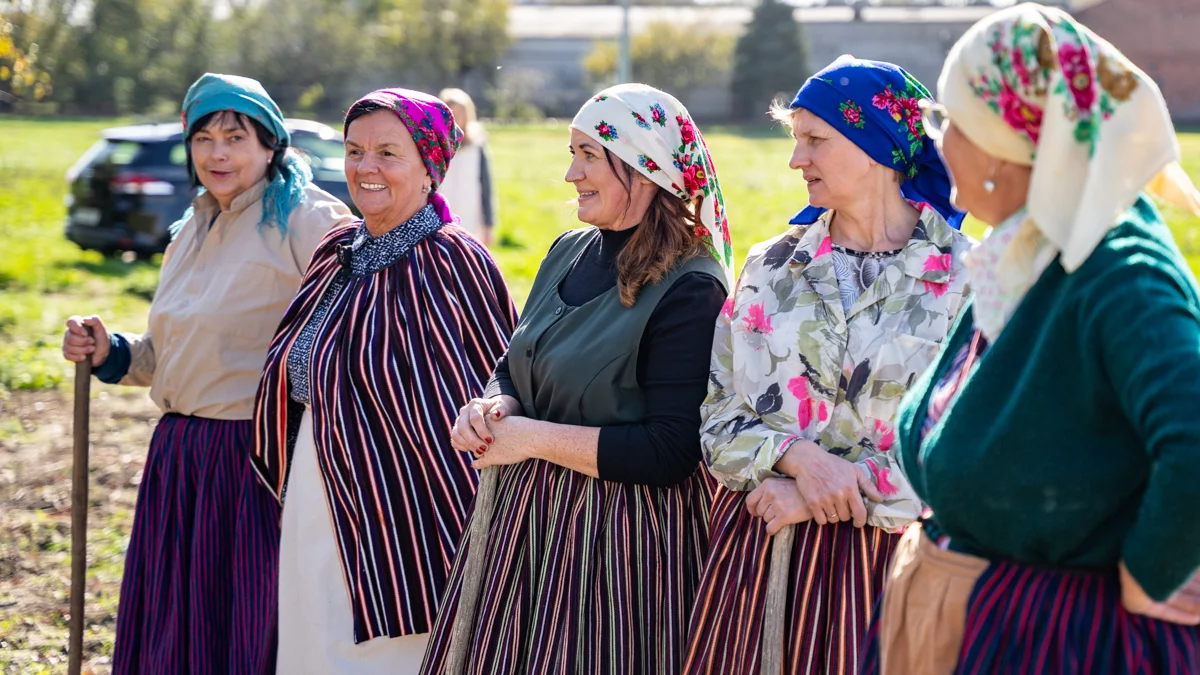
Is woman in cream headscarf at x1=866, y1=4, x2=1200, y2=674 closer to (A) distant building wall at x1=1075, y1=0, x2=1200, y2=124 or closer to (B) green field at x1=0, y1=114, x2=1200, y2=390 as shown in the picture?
(B) green field at x1=0, y1=114, x2=1200, y2=390

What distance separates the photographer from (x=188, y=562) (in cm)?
362

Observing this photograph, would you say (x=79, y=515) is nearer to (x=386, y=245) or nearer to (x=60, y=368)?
(x=386, y=245)

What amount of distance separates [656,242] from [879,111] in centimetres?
55

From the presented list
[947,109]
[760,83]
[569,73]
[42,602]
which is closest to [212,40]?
[569,73]

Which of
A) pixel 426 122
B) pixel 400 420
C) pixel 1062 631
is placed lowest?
pixel 400 420

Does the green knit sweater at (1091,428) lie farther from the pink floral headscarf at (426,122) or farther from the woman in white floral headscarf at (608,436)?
the pink floral headscarf at (426,122)

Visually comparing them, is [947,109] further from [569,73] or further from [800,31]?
[569,73]

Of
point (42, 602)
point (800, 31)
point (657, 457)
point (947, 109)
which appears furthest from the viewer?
point (800, 31)

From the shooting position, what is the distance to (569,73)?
54344 mm

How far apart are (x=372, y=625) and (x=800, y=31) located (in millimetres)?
46502

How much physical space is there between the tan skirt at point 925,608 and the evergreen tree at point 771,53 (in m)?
45.3

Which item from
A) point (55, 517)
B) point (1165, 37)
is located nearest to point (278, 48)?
Answer: point (1165, 37)

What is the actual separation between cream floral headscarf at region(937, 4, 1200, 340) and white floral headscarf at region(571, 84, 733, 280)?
106 centimetres

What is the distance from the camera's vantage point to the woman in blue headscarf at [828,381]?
2.43 meters
